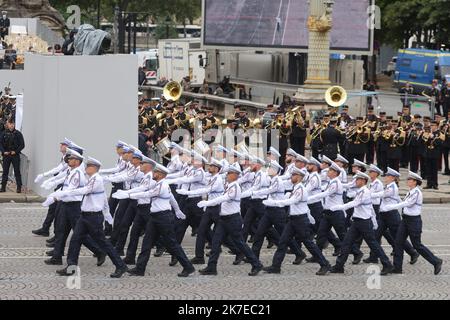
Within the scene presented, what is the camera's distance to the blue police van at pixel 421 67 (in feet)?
180

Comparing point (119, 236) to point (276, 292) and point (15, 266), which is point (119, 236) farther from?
point (276, 292)

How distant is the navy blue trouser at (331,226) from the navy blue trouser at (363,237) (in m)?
0.89

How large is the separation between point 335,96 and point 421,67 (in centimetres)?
2245

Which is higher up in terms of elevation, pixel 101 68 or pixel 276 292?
pixel 101 68

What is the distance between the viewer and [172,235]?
1884 centimetres

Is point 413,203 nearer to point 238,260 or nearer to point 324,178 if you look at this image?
point 324,178

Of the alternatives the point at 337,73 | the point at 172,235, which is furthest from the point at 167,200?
the point at 337,73

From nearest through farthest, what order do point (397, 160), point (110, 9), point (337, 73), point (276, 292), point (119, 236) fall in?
point (276, 292) → point (119, 236) → point (397, 160) → point (337, 73) → point (110, 9)

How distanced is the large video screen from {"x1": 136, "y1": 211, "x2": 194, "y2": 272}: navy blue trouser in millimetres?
28245

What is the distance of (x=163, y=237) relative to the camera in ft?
61.8

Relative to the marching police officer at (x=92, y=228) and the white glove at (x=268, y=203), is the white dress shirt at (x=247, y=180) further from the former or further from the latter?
the marching police officer at (x=92, y=228)

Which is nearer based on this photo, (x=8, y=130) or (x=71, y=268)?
(x=71, y=268)

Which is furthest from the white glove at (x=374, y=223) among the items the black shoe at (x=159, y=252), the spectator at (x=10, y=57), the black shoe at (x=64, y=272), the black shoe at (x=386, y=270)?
the spectator at (x=10, y=57)

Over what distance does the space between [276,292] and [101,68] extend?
32.4ft
